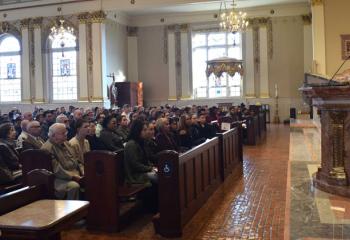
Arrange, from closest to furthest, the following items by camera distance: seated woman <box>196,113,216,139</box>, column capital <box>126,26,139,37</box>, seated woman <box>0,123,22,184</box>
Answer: seated woman <box>0,123,22,184</box> < seated woman <box>196,113,216,139</box> < column capital <box>126,26,139,37</box>

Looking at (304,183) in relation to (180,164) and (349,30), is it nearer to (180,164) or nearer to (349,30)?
(180,164)

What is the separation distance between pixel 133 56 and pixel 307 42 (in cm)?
866

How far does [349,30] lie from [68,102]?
12.2 metres

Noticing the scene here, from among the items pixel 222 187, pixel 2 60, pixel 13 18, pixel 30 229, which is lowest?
pixel 222 187

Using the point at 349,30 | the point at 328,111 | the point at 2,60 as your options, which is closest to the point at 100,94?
the point at 2,60

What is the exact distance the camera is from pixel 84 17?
18141 millimetres

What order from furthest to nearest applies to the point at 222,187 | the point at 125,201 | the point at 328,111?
the point at 222,187, the point at 125,201, the point at 328,111

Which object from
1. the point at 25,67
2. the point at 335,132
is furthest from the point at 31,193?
the point at 25,67

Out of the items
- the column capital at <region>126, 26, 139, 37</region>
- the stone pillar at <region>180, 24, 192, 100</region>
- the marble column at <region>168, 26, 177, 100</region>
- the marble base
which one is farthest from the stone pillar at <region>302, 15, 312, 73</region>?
the marble base

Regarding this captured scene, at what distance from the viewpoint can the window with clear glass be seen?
68.8 feet

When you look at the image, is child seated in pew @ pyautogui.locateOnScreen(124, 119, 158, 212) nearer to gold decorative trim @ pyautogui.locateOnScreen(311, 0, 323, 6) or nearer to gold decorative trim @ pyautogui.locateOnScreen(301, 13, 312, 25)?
gold decorative trim @ pyautogui.locateOnScreen(311, 0, 323, 6)

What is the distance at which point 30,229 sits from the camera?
2.09 metres

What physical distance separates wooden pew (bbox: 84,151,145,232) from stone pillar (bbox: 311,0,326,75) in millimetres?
12163

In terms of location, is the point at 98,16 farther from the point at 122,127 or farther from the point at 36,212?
the point at 36,212
